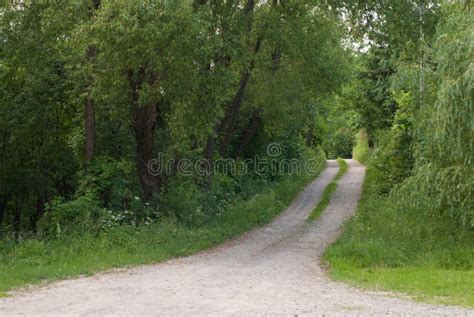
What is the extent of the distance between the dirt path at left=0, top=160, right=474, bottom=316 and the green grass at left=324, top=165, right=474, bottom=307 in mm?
554

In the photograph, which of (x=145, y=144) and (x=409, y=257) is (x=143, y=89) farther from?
(x=409, y=257)

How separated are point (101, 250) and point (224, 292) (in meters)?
4.83

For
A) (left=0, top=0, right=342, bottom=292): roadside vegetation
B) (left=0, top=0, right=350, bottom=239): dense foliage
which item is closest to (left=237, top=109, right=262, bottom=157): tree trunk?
(left=0, top=0, right=342, bottom=292): roadside vegetation

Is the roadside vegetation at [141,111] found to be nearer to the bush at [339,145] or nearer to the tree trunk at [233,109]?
the tree trunk at [233,109]

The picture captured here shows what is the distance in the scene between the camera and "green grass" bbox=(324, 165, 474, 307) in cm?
1009

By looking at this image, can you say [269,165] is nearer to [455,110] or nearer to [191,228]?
[191,228]

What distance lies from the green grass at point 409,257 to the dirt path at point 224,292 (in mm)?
554

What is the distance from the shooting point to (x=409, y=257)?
45.1ft

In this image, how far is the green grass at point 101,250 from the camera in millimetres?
11719

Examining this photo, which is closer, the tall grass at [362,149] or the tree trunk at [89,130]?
the tree trunk at [89,130]

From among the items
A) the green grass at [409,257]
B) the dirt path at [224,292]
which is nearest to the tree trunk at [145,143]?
the dirt path at [224,292]

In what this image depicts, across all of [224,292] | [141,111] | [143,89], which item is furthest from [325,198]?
[224,292]

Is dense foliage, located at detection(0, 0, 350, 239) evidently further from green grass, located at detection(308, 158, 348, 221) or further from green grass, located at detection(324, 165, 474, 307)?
green grass, located at detection(324, 165, 474, 307)

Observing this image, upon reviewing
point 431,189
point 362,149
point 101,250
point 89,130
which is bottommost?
point 101,250
